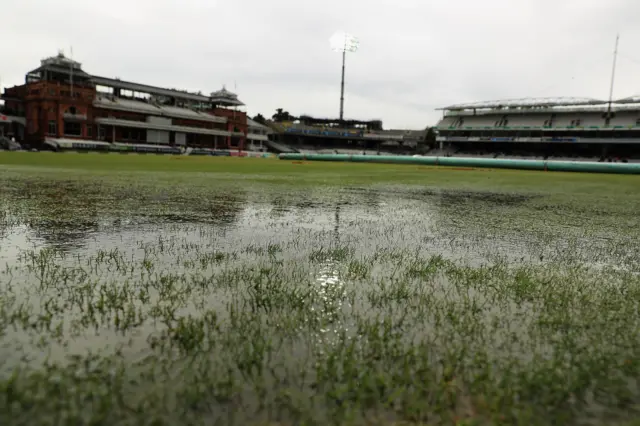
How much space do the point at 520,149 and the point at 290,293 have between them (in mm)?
78752

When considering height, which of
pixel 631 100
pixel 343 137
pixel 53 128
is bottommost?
pixel 53 128

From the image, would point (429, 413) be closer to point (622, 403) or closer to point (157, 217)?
point (622, 403)

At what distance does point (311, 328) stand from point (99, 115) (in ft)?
225

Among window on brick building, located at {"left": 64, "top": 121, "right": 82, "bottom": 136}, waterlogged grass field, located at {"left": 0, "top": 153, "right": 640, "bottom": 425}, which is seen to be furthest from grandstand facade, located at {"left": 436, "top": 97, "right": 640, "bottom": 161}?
waterlogged grass field, located at {"left": 0, "top": 153, "right": 640, "bottom": 425}

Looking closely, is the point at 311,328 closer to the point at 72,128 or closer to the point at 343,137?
the point at 72,128

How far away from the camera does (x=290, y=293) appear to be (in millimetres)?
3012

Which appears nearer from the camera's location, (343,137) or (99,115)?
(99,115)

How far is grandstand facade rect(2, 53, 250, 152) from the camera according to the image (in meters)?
56.4

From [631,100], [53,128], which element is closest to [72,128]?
[53,128]

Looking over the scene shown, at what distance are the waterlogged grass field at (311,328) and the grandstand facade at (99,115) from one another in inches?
2192

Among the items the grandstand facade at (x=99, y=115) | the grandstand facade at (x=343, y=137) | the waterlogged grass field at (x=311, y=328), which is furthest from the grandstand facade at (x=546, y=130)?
the waterlogged grass field at (x=311, y=328)

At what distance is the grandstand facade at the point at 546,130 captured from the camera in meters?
64.1

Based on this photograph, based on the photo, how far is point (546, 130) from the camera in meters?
69.1

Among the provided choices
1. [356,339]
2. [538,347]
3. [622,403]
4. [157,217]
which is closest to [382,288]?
[356,339]
